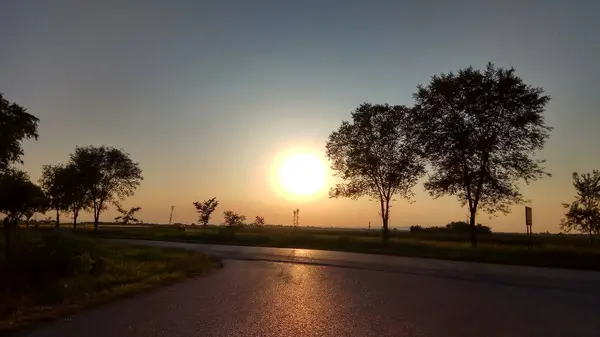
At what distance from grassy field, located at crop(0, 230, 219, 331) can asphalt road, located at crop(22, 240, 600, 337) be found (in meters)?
0.89

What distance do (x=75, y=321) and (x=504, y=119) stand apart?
107 ft

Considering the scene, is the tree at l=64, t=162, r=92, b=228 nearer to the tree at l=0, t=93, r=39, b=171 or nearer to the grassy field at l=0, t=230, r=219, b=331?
the tree at l=0, t=93, r=39, b=171

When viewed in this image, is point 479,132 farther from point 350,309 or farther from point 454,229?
point 454,229

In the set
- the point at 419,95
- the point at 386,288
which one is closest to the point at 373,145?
the point at 419,95

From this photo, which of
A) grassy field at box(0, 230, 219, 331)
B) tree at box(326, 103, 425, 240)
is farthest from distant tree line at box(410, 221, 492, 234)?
grassy field at box(0, 230, 219, 331)

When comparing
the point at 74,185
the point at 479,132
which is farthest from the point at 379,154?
the point at 74,185

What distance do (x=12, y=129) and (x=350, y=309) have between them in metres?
35.5

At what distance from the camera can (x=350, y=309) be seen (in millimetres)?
9758

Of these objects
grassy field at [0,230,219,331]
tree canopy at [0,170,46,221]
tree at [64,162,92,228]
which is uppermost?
tree at [64,162,92,228]

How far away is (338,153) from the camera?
145 feet

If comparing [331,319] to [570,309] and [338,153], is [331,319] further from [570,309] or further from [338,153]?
[338,153]

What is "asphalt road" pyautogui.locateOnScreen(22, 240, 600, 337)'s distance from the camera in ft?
25.6

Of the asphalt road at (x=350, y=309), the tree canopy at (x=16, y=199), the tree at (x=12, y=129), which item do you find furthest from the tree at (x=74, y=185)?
the asphalt road at (x=350, y=309)

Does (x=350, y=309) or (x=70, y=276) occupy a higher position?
(x=350, y=309)
